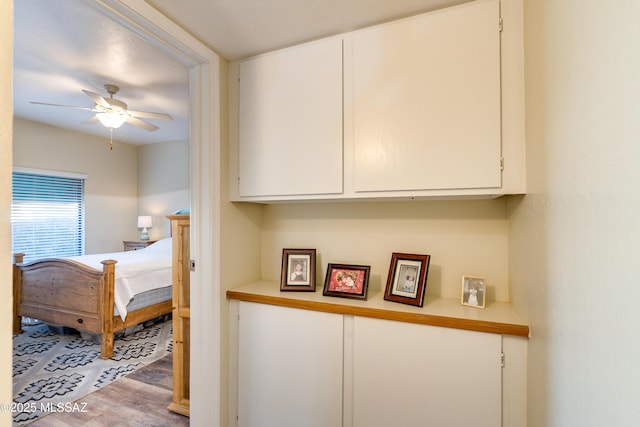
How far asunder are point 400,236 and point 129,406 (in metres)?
2.19

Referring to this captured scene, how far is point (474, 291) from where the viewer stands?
1.35 m

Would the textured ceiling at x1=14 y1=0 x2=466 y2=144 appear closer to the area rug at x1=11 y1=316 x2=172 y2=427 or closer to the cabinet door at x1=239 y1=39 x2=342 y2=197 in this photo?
the cabinet door at x1=239 y1=39 x2=342 y2=197

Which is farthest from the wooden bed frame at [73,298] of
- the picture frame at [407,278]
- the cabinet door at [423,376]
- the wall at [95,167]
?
the picture frame at [407,278]

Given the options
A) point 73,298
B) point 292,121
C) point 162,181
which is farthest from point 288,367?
point 162,181

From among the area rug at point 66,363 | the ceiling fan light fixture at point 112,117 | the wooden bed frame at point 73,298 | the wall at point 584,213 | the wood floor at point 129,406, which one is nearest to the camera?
the wall at point 584,213

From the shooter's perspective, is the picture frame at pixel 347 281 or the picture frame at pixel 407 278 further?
the picture frame at pixel 347 281

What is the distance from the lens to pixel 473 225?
1450 millimetres

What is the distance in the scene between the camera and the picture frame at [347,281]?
146 centimetres

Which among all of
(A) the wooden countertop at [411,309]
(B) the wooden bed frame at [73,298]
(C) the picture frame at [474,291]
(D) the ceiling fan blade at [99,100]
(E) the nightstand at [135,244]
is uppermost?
(D) the ceiling fan blade at [99,100]

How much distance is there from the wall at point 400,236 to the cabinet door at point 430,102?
32cm

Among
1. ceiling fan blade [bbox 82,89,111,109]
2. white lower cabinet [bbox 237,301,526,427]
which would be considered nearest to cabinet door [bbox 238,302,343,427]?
white lower cabinet [bbox 237,301,526,427]

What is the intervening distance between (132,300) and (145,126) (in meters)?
1.88

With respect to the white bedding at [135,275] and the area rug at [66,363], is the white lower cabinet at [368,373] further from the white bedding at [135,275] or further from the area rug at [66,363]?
the white bedding at [135,275]

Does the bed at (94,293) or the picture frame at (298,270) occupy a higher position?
the picture frame at (298,270)
